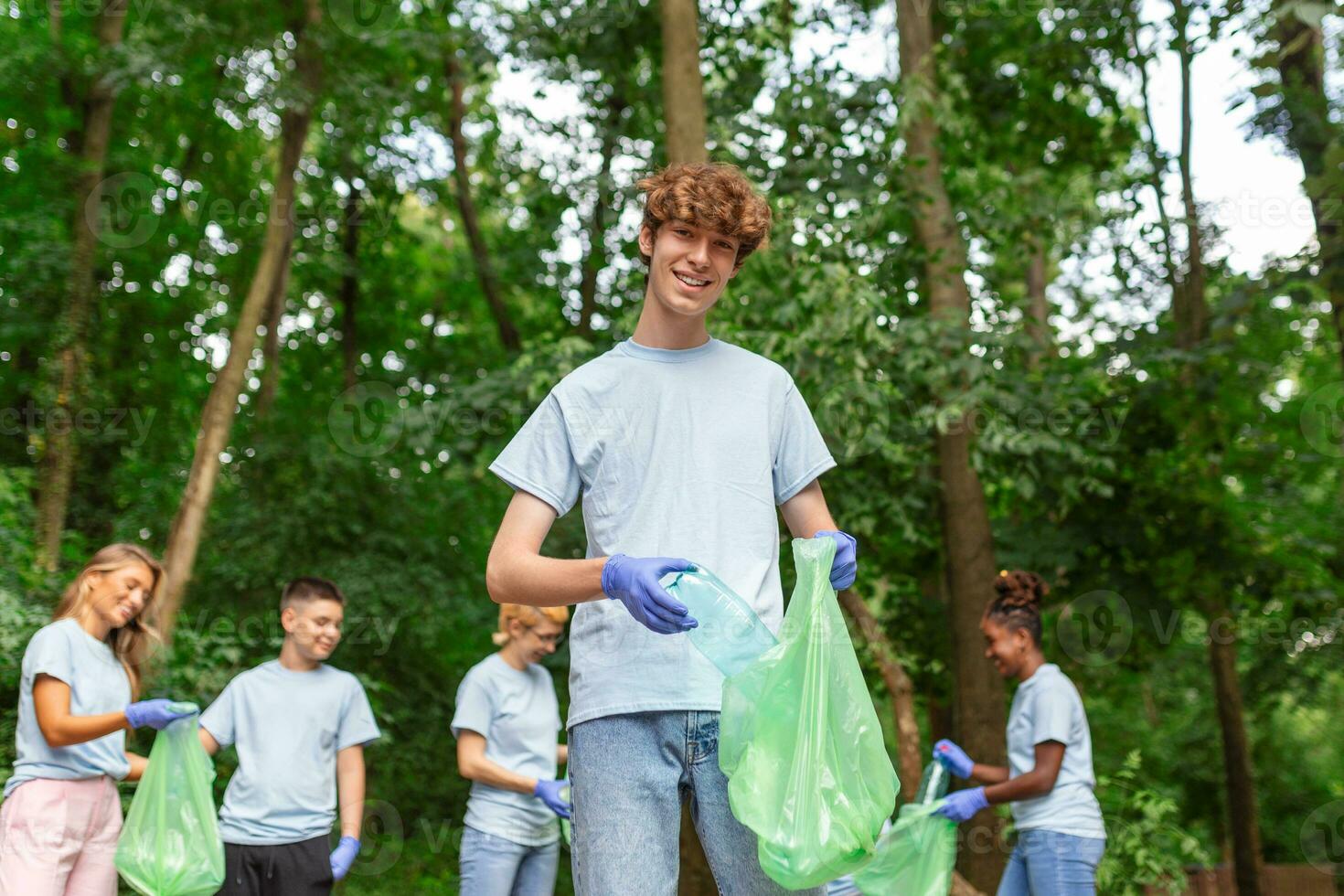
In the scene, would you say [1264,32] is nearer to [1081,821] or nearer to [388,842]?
[1081,821]

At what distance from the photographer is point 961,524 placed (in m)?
8.11

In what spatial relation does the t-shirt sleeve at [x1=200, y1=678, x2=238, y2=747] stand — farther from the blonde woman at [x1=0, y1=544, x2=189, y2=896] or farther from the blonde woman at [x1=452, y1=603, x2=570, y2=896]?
the blonde woman at [x1=452, y1=603, x2=570, y2=896]

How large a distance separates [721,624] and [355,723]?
9.46 feet

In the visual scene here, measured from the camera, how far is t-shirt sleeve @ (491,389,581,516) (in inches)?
77.9

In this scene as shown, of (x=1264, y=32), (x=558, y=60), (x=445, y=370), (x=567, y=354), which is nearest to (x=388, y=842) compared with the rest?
(x=445, y=370)

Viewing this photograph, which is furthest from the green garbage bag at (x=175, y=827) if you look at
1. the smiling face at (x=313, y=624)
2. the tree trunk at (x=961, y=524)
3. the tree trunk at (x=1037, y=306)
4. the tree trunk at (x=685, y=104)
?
the tree trunk at (x=1037, y=306)

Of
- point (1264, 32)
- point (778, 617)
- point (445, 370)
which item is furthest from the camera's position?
point (445, 370)

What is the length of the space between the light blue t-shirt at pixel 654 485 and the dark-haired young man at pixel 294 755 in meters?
2.52

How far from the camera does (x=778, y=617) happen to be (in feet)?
6.49

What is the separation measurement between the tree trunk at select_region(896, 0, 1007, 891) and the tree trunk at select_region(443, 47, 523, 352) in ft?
18.1

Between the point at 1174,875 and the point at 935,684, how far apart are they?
402 centimetres

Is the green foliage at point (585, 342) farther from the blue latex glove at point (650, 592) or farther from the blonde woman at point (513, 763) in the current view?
the blue latex glove at point (650, 592)

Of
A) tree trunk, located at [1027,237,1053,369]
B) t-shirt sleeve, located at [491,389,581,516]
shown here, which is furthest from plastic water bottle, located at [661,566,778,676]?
tree trunk, located at [1027,237,1053,369]

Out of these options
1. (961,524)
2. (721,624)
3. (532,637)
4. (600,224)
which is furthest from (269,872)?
(600,224)
